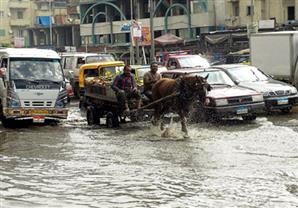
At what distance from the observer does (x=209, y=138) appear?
51.8ft

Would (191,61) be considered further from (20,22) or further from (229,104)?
(20,22)

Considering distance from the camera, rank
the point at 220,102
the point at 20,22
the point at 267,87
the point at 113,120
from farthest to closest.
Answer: the point at 20,22 → the point at 267,87 → the point at 113,120 → the point at 220,102

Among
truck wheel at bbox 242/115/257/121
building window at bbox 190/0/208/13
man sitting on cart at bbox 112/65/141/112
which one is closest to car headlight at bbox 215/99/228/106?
truck wheel at bbox 242/115/257/121

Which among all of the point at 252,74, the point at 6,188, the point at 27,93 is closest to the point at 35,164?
the point at 6,188

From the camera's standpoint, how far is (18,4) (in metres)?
108

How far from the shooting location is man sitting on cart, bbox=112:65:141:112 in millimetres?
17984

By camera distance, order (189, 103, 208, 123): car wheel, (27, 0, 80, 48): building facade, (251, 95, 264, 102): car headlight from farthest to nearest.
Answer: (27, 0, 80, 48): building facade, (251, 95, 264, 102): car headlight, (189, 103, 208, 123): car wheel

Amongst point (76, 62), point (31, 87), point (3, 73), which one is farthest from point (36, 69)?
point (76, 62)

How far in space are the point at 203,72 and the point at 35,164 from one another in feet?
28.8

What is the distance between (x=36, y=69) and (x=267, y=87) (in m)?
7.07

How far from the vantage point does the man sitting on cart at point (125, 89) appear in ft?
59.0

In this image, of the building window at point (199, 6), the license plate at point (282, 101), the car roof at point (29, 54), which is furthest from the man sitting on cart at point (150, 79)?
the building window at point (199, 6)

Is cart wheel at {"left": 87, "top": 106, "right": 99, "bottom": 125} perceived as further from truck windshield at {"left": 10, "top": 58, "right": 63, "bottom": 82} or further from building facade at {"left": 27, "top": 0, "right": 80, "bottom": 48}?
building facade at {"left": 27, "top": 0, "right": 80, "bottom": 48}

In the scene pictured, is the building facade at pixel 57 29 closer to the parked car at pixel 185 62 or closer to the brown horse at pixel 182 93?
the parked car at pixel 185 62
